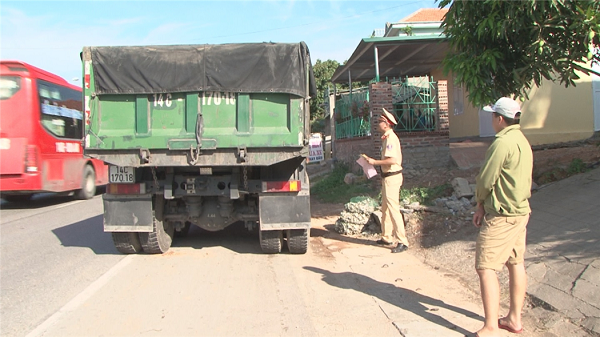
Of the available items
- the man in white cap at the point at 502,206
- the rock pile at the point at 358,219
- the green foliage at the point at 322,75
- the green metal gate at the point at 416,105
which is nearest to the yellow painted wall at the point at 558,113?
the green metal gate at the point at 416,105

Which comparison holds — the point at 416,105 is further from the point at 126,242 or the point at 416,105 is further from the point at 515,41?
the point at 126,242

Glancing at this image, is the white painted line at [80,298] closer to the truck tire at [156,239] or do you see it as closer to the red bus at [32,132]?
the truck tire at [156,239]

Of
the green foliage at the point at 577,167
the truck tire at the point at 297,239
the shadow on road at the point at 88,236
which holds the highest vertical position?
the green foliage at the point at 577,167

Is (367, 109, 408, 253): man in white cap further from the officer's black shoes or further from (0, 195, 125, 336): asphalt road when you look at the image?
(0, 195, 125, 336): asphalt road

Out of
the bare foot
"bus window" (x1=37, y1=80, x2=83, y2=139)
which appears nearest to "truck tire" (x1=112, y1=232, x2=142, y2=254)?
the bare foot

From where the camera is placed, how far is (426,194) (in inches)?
322

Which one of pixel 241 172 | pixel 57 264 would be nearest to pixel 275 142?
pixel 241 172

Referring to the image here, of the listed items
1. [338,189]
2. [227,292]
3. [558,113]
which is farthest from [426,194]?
[558,113]

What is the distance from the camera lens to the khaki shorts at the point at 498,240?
11.4 ft

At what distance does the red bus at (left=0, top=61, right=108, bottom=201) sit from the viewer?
34.3ft

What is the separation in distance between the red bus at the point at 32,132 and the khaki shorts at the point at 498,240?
9.17 meters

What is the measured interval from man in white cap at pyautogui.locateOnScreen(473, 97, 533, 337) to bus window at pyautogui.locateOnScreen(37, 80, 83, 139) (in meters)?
10.5

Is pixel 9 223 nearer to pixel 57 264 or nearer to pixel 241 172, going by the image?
pixel 57 264

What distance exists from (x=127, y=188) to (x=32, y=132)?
6261 millimetres
